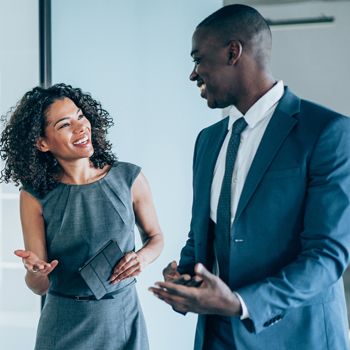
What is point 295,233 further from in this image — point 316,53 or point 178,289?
point 316,53

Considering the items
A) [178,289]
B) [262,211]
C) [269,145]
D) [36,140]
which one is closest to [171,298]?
[178,289]

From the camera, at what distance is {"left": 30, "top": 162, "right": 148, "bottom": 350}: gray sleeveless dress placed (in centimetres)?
151

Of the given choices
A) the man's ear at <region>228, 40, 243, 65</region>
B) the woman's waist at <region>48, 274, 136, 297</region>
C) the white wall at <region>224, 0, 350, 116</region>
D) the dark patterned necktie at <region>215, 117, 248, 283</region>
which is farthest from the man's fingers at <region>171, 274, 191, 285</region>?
the white wall at <region>224, 0, 350, 116</region>

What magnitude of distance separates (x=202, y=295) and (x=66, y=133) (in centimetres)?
90

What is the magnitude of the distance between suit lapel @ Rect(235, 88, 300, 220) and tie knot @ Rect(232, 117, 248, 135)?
9 cm

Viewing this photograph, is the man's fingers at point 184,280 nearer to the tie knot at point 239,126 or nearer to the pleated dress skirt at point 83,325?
the tie knot at point 239,126

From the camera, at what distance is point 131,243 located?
5.27ft

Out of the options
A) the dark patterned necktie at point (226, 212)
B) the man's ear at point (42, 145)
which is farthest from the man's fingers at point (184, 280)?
the man's ear at point (42, 145)

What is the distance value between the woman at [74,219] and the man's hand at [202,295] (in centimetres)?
62

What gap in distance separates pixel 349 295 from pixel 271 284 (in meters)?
1.23

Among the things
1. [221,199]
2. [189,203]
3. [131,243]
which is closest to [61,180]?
[131,243]

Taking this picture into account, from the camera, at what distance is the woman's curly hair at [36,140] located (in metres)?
1.63

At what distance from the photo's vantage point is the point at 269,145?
41.4 inches

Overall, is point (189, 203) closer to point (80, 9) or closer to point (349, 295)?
point (349, 295)
